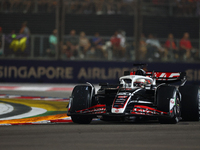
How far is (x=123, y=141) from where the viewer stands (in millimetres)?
6039

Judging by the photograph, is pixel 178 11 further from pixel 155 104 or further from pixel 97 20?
pixel 155 104

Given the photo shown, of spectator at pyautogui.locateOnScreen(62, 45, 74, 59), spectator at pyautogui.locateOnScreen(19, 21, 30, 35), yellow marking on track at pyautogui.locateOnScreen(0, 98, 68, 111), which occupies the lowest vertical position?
yellow marking on track at pyautogui.locateOnScreen(0, 98, 68, 111)

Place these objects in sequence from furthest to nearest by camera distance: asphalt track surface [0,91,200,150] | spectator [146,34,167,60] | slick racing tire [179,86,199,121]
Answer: spectator [146,34,167,60], slick racing tire [179,86,199,121], asphalt track surface [0,91,200,150]

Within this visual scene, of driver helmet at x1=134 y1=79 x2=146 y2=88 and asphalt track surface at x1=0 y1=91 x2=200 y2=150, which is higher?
driver helmet at x1=134 y1=79 x2=146 y2=88

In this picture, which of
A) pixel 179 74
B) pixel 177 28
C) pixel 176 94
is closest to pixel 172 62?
pixel 177 28

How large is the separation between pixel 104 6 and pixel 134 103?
13286 mm

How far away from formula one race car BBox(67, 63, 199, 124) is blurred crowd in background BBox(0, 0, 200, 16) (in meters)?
12.1

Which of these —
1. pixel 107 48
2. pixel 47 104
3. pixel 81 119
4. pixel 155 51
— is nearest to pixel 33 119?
pixel 81 119

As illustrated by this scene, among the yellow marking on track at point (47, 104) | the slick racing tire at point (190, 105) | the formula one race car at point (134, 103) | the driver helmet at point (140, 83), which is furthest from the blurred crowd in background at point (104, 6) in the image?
the slick racing tire at point (190, 105)

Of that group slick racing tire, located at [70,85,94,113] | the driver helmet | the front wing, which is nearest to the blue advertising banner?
the driver helmet

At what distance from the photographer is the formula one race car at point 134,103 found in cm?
790

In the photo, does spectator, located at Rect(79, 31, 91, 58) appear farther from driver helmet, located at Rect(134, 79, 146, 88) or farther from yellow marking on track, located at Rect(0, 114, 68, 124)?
driver helmet, located at Rect(134, 79, 146, 88)

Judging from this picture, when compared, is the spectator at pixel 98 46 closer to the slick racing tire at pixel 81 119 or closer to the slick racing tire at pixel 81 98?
the slick racing tire at pixel 81 98

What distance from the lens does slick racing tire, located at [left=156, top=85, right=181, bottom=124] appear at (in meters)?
7.98
